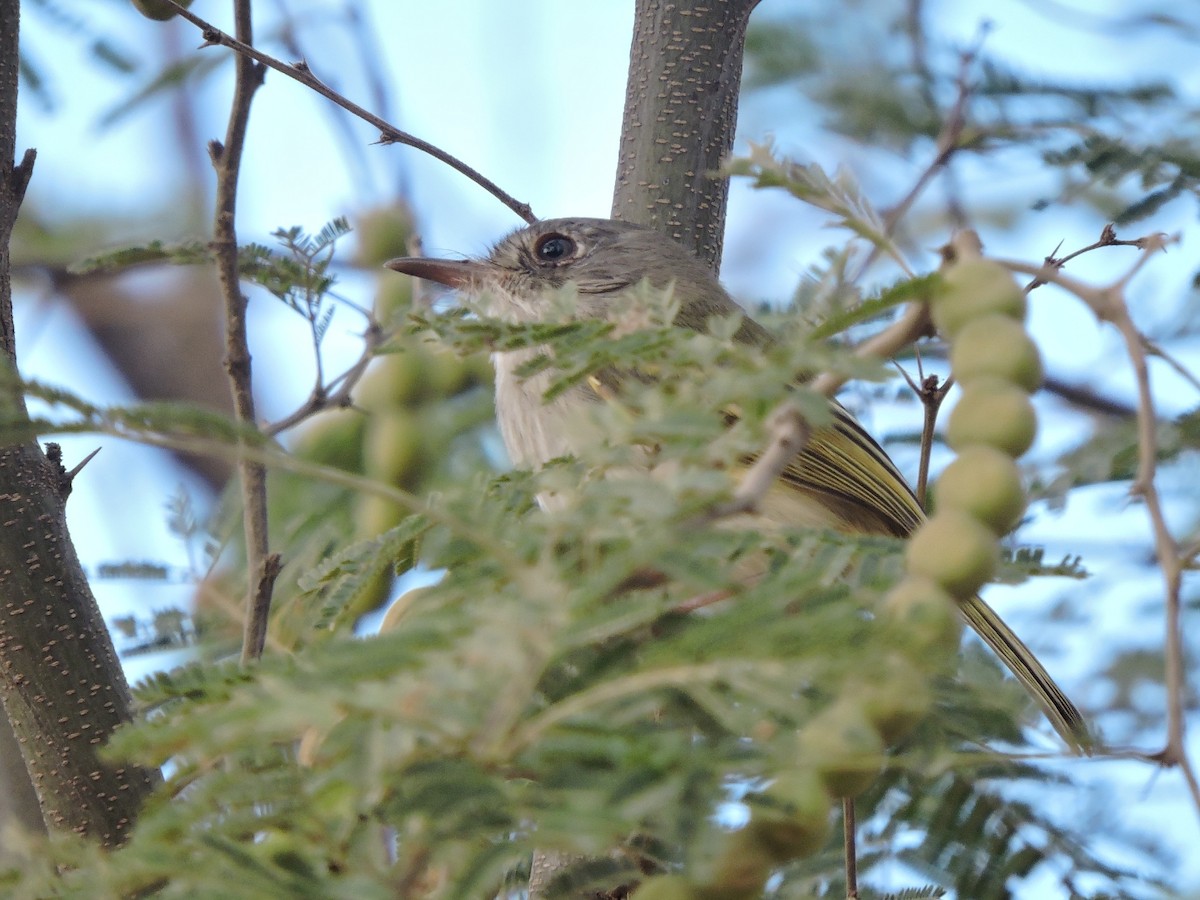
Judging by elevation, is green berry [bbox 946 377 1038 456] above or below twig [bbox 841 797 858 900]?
above

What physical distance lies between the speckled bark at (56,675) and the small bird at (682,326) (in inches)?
36.7

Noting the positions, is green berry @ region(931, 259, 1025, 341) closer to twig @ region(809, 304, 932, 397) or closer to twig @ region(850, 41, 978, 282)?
twig @ region(809, 304, 932, 397)

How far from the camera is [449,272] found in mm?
4117

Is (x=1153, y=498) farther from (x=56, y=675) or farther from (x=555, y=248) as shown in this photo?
(x=555, y=248)

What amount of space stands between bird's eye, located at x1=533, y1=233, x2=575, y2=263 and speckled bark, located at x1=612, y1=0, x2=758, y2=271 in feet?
2.92

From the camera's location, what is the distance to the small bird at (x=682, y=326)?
3.12m

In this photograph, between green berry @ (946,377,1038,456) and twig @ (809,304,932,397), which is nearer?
green berry @ (946,377,1038,456)

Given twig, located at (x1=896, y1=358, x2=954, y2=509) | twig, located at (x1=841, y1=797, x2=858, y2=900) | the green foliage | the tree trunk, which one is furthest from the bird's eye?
the green foliage

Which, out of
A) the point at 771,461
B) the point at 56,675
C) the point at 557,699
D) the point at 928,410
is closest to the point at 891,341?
the point at 771,461

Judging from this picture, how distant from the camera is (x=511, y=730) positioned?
1.17 meters

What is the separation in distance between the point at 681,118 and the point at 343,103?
79 cm

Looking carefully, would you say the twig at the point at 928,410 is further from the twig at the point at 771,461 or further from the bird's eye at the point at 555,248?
the bird's eye at the point at 555,248

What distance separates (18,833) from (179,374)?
7.02 m

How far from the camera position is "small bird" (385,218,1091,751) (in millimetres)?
3121
